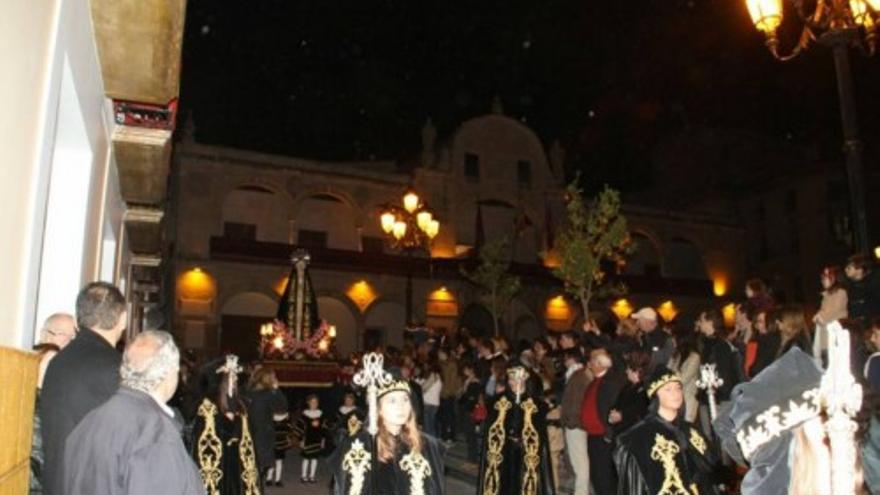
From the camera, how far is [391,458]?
5801mm

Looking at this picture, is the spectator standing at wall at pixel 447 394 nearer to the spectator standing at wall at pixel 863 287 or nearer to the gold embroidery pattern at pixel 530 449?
the gold embroidery pattern at pixel 530 449

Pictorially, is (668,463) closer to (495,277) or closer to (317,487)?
(317,487)

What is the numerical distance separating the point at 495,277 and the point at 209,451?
81.9 ft

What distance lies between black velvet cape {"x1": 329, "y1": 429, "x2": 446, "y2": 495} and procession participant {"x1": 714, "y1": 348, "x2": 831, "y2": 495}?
294 cm

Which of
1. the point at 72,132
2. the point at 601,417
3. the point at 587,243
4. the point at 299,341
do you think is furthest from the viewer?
the point at 587,243

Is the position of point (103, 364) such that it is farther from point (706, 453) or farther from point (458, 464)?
point (458, 464)

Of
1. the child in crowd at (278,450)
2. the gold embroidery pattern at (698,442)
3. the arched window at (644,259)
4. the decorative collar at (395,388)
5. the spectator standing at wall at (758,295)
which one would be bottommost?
the child in crowd at (278,450)

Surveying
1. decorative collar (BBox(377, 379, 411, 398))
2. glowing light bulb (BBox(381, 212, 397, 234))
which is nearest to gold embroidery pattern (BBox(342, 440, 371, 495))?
decorative collar (BBox(377, 379, 411, 398))

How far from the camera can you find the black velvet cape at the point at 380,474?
5699mm

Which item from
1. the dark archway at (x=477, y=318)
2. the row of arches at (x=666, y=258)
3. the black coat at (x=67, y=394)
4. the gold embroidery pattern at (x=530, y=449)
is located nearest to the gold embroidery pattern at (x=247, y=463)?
the gold embroidery pattern at (x=530, y=449)

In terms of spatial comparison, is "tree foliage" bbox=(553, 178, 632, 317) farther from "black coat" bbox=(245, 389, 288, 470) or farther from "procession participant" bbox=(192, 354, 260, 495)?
"procession participant" bbox=(192, 354, 260, 495)

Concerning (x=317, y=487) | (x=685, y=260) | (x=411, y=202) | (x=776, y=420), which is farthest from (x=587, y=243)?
(x=776, y=420)

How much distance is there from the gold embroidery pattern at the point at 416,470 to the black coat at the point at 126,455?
7.34 feet

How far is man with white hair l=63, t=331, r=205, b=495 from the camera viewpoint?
361 centimetres
